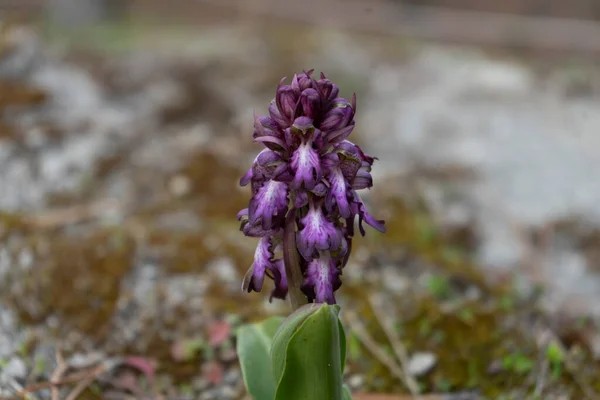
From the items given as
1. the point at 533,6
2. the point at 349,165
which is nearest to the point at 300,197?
the point at 349,165

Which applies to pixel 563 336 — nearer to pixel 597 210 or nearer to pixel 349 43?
pixel 597 210

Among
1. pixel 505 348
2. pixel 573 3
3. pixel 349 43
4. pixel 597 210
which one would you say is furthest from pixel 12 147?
pixel 573 3

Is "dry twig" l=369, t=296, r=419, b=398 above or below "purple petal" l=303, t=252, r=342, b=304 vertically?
below

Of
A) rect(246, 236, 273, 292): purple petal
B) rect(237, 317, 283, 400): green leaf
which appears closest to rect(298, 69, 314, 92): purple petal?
rect(246, 236, 273, 292): purple petal

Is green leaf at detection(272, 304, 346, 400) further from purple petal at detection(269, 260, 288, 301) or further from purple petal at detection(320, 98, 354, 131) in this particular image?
purple petal at detection(320, 98, 354, 131)

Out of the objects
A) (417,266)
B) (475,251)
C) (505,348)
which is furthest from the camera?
(475,251)
